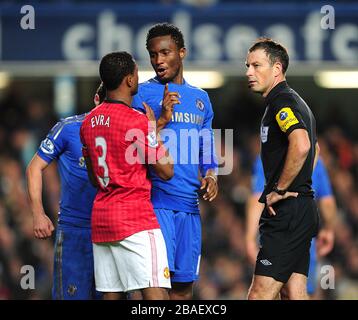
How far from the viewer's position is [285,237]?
6766mm

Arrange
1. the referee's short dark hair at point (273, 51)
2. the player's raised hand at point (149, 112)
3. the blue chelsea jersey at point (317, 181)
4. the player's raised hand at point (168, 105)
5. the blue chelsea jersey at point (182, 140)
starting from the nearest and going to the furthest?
the player's raised hand at point (149, 112) < the player's raised hand at point (168, 105) < the referee's short dark hair at point (273, 51) < the blue chelsea jersey at point (182, 140) < the blue chelsea jersey at point (317, 181)

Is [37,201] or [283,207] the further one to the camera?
[37,201]

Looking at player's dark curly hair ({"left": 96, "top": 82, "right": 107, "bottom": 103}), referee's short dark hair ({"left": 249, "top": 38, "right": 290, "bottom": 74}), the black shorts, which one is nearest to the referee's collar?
referee's short dark hair ({"left": 249, "top": 38, "right": 290, "bottom": 74})

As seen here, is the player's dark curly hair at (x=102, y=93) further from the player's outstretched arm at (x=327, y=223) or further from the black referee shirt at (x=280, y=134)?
the player's outstretched arm at (x=327, y=223)

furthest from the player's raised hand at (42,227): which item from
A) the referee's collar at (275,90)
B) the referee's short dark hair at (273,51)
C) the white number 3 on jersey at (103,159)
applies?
the referee's short dark hair at (273,51)

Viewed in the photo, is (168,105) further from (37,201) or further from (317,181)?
(317,181)

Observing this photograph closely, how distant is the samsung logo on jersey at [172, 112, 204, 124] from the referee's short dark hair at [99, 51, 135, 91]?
24.3 inches

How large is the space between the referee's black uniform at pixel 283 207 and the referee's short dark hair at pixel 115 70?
38.2 inches

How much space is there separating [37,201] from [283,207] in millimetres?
1642

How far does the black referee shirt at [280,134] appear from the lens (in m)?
6.71

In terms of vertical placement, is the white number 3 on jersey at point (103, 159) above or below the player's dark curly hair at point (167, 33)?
below

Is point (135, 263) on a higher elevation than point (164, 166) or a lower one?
lower

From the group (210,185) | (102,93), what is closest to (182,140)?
(210,185)
